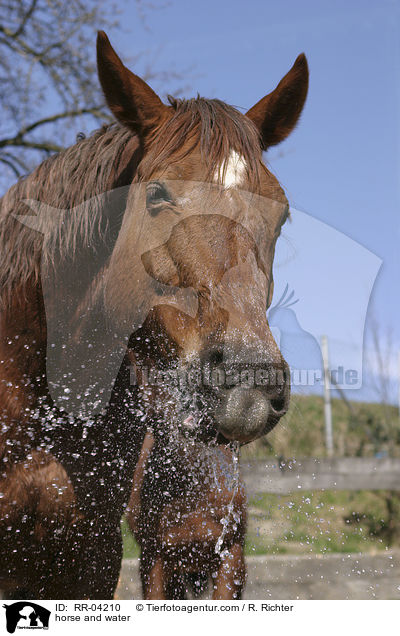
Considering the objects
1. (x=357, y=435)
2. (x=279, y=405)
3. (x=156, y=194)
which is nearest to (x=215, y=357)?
(x=279, y=405)

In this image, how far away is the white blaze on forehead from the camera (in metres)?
1.70

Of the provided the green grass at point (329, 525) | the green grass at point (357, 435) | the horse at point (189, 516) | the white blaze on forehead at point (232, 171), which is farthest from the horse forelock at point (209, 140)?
the green grass at point (357, 435)

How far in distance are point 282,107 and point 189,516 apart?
5.30 feet

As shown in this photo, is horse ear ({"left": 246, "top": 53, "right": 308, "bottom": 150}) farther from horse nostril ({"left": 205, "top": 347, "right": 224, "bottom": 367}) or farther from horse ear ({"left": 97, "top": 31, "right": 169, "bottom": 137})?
horse nostril ({"left": 205, "top": 347, "right": 224, "bottom": 367})

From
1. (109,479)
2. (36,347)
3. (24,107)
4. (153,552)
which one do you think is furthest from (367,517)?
(24,107)

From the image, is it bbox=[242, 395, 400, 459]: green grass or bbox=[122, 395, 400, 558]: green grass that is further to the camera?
bbox=[242, 395, 400, 459]: green grass

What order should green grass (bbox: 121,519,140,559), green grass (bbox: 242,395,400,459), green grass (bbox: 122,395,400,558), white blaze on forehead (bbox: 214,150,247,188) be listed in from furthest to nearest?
green grass (bbox: 242,395,400,459) → green grass (bbox: 122,395,400,558) → green grass (bbox: 121,519,140,559) → white blaze on forehead (bbox: 214,150,247,188)

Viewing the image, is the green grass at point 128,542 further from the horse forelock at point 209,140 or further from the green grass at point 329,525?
the horse forelock at point 209,140

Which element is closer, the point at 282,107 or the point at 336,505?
the point at 282,107

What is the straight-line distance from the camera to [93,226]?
6.61 ft

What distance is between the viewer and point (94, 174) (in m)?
2.07

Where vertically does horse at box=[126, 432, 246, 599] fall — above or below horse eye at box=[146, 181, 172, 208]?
below
